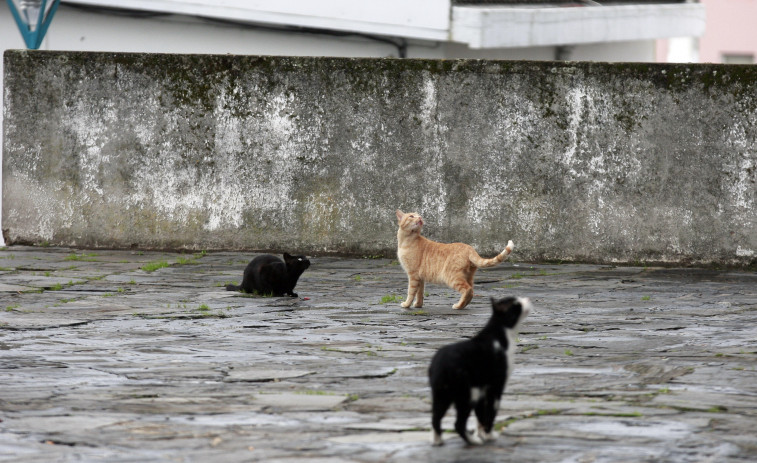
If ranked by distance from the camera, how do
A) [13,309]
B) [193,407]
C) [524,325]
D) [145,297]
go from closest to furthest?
1. [193,407]
2. [524,325]
3. [13,309]
4. [145,297]

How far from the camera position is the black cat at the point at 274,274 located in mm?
8125

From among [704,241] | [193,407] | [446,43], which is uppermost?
[446,43]

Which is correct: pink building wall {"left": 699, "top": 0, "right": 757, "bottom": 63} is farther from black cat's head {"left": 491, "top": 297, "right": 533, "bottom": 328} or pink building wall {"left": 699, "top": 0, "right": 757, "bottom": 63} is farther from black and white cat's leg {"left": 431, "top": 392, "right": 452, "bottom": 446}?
black and white cat's leg {"left": 431, "top": 392, "right": 452, "bottom": 446}

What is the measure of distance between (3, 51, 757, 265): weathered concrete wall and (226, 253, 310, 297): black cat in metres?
2.55

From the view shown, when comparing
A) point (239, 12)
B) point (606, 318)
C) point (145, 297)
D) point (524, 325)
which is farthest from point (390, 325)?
point (239, 12)

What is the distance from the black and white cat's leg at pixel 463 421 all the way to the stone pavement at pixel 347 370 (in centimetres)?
7

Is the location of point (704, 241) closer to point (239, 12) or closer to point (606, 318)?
point (606, 318)

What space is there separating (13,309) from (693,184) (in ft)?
20.4

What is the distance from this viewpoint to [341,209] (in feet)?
35.3

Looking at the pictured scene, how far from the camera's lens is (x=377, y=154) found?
10.7 metres

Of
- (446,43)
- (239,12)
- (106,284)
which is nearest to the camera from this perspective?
(106,284)

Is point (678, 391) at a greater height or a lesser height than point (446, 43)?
lesser

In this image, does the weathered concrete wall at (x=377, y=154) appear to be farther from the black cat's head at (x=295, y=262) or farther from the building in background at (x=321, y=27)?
the building in background at (x=321, y=27)

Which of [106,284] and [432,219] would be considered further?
[432,219]
